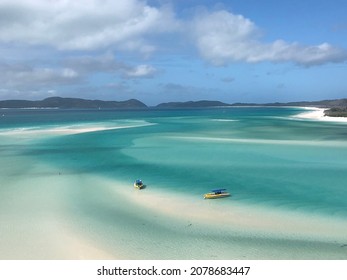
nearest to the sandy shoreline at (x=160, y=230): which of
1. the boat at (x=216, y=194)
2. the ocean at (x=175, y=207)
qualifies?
the ocean at (x=175, y=207)

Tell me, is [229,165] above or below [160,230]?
above

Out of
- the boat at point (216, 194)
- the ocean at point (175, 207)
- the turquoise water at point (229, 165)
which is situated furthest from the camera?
the turquoise water at point (229, 165)

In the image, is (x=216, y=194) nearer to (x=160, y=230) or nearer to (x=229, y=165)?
A: (x=160, y=230)

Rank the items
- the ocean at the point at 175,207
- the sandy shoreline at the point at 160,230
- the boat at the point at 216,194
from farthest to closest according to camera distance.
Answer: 1. the boat at the point at 216,194
2. the ocean at the point at 175,207
3. the sandy shoreline at the point at 160,230

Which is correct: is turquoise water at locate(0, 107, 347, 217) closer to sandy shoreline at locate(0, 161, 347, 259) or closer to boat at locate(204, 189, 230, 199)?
boat at locate(204, 189, 230, 199)

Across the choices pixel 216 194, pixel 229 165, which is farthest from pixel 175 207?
pixel 229 165

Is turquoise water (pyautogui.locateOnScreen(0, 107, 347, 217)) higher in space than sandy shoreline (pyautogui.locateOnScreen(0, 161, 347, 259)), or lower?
higher

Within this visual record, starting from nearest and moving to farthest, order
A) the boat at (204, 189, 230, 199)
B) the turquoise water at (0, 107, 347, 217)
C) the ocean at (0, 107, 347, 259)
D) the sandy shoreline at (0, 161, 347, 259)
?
the sandy shoreline at (0, 161, 347, 259)
the ocean at (0, 107, 347, 259)
the boat at (204, 189, 230, 199)
the turquoise water at (0, 107, 347, 217)

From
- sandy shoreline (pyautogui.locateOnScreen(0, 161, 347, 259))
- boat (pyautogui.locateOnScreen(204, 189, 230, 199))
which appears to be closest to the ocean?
sandy shoreline (pyautogui.locateOnScreen(0, 161, 347, 259))

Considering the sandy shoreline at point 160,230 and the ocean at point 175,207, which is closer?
the sandy shoreline at point 160,230

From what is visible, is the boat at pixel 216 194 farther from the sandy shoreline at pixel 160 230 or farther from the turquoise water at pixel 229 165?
the turquoise water at pixel 229 165
